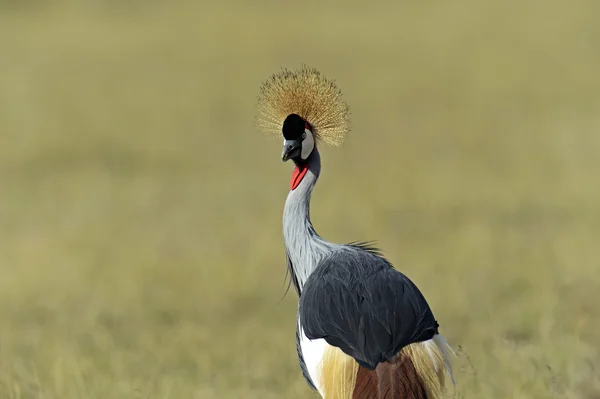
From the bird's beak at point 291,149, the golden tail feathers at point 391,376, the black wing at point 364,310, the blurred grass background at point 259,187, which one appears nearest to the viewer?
the golden tail feathers at point 391,376

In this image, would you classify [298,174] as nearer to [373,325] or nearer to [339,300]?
[339,300]

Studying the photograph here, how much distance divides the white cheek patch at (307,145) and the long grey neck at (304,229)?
0.11ft

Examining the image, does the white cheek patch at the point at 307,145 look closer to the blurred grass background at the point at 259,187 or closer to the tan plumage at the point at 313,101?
the tan plumage at the point at 313,101

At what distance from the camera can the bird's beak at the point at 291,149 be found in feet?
12.0

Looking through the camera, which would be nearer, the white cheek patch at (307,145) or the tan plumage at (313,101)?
the white cheek patch at (307,145)

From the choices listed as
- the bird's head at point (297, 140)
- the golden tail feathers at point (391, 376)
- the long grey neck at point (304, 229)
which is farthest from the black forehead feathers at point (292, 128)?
the golden tail feathers at point (391, 376)

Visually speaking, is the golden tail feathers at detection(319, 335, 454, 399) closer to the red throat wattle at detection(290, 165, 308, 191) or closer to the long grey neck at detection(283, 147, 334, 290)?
the long grey neck at detection(283, 147, 334, 290)

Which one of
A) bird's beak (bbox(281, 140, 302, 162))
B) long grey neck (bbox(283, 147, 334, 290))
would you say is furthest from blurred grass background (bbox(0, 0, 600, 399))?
bird's beak (bbox(281, 140, 302, 162))

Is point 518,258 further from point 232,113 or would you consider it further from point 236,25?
point 236,25

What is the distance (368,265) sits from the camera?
355cm

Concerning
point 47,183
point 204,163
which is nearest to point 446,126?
point 204,163

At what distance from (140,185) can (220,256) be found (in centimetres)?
271

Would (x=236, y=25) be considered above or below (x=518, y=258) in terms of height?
above

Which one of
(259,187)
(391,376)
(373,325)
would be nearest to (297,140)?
(373,325)
